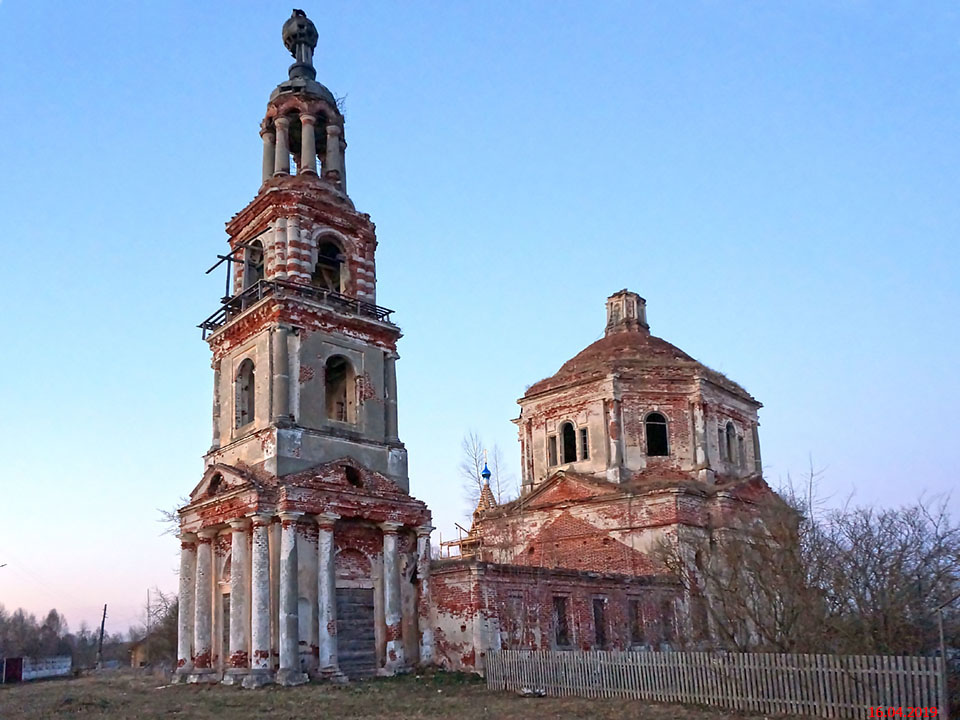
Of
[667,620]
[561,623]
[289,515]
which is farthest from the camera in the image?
[561,623]

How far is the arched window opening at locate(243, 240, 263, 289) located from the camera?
1047 inches

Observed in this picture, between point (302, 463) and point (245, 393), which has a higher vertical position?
point (245, 393)

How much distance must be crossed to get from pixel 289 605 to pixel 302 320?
754 centimetres

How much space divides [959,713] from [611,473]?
18.2 metres

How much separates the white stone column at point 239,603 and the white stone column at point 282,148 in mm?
10929

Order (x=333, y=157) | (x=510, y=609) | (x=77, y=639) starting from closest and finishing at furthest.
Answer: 1. (x=510, y=609)
2. (x=333, y=157)
3. (x=77, y=639)

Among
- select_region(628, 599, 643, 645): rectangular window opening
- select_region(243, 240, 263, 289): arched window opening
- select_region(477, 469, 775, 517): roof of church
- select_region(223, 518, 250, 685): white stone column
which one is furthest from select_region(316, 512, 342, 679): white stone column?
select_region(477, 469, 775, 517): roof of church

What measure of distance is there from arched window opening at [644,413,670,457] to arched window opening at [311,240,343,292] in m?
12.8

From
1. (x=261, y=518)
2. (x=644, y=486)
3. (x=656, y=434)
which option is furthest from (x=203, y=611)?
(x=656, y=434)

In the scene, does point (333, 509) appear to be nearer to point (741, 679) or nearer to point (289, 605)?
point (289, 605)

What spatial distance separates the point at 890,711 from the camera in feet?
45.5

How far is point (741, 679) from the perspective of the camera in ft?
53.1

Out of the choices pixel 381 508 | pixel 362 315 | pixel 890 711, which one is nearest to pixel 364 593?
pixel 381 508

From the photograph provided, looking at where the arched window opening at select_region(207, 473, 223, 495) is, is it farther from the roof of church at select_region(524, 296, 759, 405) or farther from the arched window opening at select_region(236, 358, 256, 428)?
the roof of church at select_region(524, 296, 759, 405)
